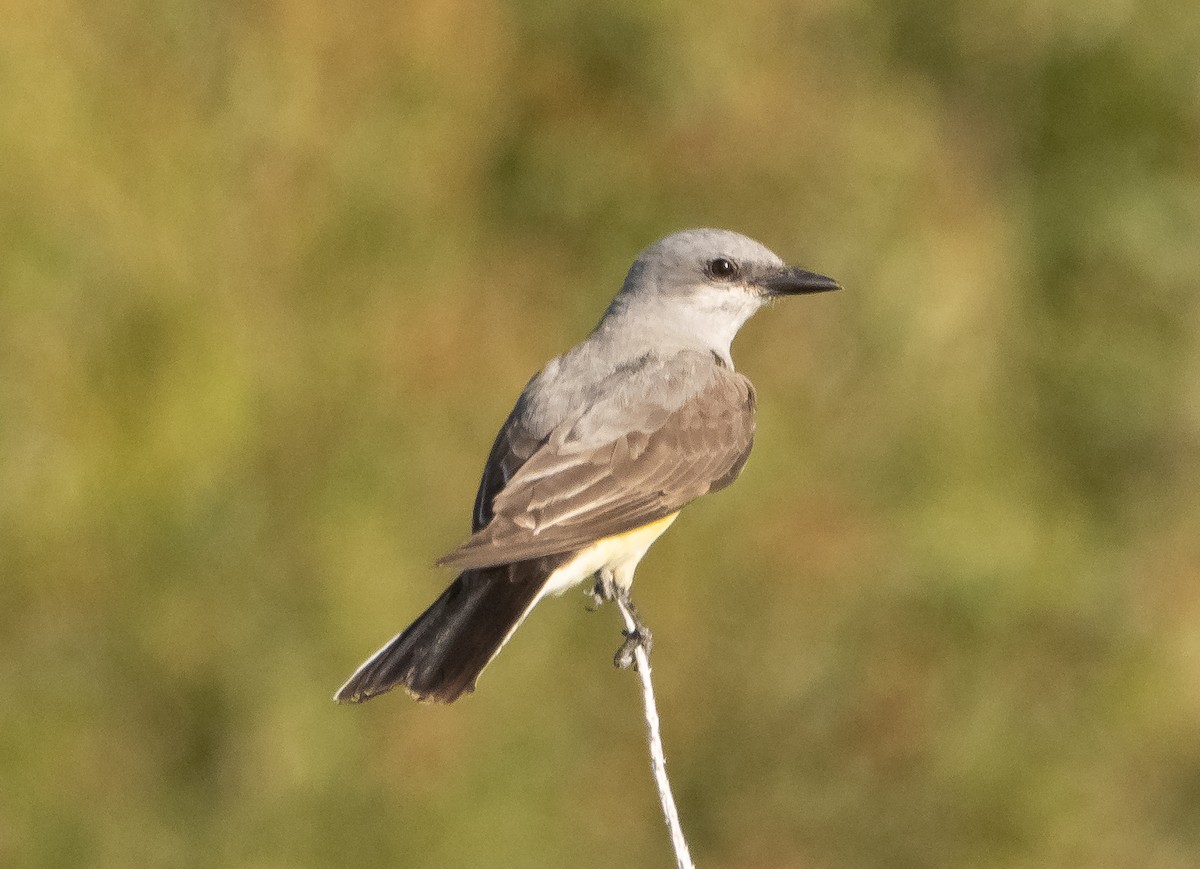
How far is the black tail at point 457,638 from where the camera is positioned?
4.75 metres

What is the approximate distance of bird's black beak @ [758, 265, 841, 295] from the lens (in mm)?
6055

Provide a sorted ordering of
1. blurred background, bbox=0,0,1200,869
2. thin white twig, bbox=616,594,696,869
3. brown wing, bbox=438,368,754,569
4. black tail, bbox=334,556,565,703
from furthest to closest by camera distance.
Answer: blurred background, bbox=0,0,1200,869, brown wing, bbox=438,368,754,569, black tail, bbox=334,556,565,703, thin white twig, bbox=616,594,696,869

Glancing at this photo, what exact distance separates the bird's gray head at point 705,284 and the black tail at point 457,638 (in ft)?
4.19

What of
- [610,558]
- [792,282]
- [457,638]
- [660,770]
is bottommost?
[660,770]

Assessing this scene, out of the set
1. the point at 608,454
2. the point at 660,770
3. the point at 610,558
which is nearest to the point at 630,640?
the point at 610,558

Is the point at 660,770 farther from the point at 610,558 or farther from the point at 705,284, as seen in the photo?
the point at 705,284

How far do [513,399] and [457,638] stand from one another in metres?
3.88

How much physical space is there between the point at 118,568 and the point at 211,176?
73.9 inches

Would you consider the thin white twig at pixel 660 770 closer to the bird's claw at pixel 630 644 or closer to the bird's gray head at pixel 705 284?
the bird's claw at pixel 630 644

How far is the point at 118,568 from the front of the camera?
8.03 meters

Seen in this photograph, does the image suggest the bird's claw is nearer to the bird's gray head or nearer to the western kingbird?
the western kingbird

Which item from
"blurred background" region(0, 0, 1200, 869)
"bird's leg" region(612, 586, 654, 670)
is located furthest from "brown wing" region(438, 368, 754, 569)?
"blurred background" region(0, 0, 1200, 869)

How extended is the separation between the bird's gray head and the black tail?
1.28m

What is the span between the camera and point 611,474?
17.2 feet
